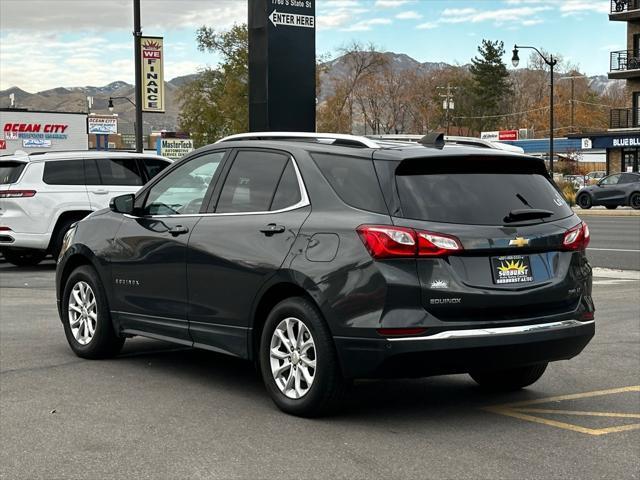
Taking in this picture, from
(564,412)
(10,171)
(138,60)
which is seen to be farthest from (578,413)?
(138,60)

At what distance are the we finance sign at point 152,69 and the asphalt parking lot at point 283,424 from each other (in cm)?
2064

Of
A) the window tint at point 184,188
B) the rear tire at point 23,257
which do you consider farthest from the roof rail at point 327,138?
the rear tire at point 23,257

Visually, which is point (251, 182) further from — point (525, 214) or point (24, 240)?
point (24, 240)

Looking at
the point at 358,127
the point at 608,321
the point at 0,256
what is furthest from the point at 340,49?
the point at 608,321

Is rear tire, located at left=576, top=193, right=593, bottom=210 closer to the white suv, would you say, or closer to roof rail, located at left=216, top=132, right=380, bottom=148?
the white suv

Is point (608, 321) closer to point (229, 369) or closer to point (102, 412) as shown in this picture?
point (229, 369)

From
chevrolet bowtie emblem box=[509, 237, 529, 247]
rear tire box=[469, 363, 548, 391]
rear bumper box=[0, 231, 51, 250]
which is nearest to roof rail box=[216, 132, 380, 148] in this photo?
chevrolet bowtie emblem box=[509, 237, 529, 247]

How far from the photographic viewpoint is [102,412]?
21.1 feet

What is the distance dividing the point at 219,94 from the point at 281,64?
2141 inches

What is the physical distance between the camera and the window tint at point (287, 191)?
6.55 m

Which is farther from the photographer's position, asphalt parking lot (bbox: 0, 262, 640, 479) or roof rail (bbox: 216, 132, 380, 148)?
roof rail (bbox: 216, 132, 380, 148)

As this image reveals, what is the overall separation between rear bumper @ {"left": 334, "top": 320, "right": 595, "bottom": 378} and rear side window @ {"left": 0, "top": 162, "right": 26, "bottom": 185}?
40.3 feet

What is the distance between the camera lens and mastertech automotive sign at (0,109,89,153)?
2635 inches

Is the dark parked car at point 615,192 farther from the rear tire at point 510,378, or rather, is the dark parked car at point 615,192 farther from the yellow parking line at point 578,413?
the yellow parking line at point 578,413
